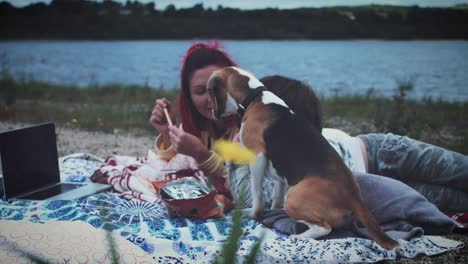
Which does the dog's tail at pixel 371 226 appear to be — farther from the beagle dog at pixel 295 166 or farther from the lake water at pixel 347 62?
the lake water at pixel 347 62

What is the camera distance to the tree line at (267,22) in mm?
3936

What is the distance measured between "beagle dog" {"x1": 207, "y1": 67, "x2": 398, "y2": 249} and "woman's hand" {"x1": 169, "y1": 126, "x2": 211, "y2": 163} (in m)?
0.44

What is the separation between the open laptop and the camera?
352 cm

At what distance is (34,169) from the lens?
3.71 metres

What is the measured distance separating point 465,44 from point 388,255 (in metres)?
2.04

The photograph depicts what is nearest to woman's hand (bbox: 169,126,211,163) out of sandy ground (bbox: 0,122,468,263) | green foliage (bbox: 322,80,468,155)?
green foliage (bbox: 322,80,468,155)

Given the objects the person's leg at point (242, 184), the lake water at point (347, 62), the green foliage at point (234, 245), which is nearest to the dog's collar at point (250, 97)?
the person's leg at point (242, 184)

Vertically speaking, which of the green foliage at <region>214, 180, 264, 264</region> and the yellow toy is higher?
the green foliage at <region>214, 180, 264, 264</region>

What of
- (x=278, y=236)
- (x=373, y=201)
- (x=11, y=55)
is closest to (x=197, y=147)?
(x=278, y=236)

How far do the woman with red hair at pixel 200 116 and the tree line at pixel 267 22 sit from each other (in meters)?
1.05

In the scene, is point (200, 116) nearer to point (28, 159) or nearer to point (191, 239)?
point (191, 239)

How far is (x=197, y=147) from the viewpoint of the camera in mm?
3367

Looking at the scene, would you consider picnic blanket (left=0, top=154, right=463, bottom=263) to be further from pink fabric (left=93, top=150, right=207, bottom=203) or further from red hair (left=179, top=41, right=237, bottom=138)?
red hair (left=179, top=41, right=237, bottom=138)

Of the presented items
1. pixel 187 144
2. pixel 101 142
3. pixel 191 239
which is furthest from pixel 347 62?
pixel 101 142
